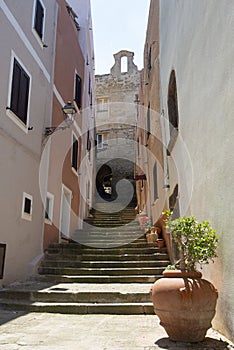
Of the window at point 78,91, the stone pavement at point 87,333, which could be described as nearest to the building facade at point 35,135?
the window at point 78,91

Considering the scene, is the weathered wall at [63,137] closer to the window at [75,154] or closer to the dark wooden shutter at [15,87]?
the window at [75,154]

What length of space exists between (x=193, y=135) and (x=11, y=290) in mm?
4289

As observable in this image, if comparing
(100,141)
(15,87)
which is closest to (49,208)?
(15,87)

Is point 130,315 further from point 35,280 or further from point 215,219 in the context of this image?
point 35,280

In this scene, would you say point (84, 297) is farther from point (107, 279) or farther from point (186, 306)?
point (186, 306)

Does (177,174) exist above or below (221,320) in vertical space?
above

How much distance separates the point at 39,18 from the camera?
8.89 meters

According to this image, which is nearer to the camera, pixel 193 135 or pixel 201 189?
pixel 201 189

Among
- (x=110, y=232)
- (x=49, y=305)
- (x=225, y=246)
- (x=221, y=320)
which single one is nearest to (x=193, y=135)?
(x=225, y=246)

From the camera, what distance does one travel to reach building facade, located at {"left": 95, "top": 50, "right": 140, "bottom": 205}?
24.0 metres

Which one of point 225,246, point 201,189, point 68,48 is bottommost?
point 225,246

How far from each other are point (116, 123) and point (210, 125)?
69.0 feet

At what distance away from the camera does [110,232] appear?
11.4 m

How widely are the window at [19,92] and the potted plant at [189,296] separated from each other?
4989 mm
